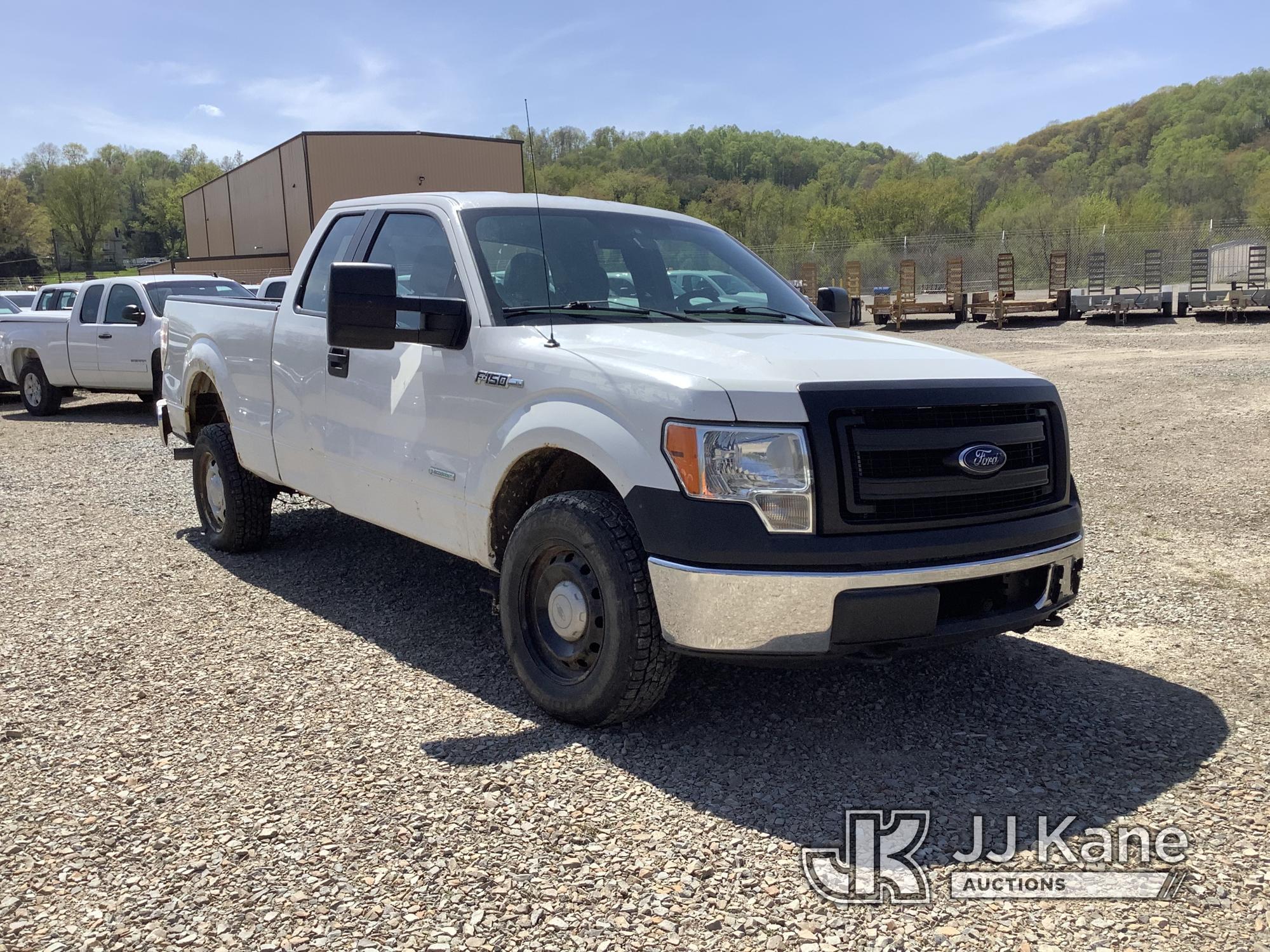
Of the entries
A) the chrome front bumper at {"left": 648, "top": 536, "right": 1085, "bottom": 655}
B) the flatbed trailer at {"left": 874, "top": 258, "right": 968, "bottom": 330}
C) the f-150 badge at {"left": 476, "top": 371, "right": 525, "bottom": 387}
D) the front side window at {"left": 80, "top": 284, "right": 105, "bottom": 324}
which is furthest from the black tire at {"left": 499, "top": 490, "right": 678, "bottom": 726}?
the flatbed trailer at {"left": 874, "top": 258, "right": 968, "bottom": 330}

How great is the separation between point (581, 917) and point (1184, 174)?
341 ft

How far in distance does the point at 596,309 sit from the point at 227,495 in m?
3.12

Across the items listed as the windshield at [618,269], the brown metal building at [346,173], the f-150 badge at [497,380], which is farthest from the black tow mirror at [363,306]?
the brown metal building at [346,173]

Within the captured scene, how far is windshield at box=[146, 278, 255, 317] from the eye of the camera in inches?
544

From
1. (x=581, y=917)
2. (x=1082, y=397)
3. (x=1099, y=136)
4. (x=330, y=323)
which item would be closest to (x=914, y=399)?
(x=581, y=917)

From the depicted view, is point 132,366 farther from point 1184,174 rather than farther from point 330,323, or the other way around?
point 1184,174

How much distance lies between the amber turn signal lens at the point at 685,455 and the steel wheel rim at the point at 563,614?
54 cm

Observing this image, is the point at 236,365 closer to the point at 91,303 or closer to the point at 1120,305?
the point at 91,303

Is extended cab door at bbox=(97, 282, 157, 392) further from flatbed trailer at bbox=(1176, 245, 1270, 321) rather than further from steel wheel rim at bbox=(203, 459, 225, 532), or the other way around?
flatbed trailer at bbox=(1176, 245, 1270, 321)

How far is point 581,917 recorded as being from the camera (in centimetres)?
270

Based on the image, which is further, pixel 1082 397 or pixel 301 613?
pixel 1082 397

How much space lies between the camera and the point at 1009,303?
1151 inches

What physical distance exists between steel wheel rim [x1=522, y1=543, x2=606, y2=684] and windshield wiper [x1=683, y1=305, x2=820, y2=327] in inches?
53.2

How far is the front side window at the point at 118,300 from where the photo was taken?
46.1 ft
